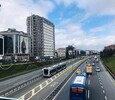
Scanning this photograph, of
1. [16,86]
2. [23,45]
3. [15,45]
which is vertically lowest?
[16,86]

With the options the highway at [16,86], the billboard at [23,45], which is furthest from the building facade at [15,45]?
the highway at [16,86]

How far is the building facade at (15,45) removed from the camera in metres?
147

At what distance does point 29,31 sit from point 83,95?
16681cm

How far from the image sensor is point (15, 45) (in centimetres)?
15150

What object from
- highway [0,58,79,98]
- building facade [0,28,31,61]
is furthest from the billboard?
highway [0,58,79,98]

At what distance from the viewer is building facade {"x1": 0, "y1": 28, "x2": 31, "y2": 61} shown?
14738 cm

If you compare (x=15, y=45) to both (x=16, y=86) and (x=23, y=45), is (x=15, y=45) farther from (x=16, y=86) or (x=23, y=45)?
(x=16, y=86)

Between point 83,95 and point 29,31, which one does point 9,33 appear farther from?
point 83,95

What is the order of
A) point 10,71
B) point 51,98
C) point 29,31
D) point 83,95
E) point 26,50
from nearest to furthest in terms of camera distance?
point 83,95
point 51,98
point 10,71
point 26,50
point 29,31

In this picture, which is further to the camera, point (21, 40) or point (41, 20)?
point (41, 20)

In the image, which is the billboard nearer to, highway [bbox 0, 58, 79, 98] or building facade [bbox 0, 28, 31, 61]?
building facade [bbox 0, 28, 31, 61]

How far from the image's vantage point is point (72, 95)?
2772cm

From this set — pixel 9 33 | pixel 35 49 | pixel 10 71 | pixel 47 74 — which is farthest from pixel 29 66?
pixel 35 49

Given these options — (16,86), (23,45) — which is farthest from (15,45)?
(16,86)
